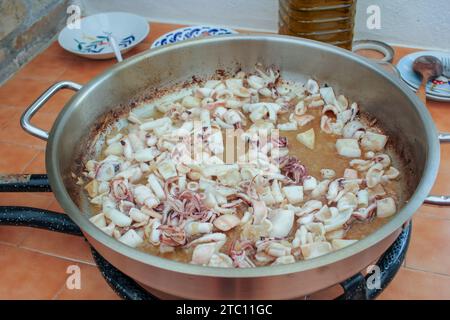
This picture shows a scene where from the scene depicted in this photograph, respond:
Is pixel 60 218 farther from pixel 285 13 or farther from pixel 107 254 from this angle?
pixel 285 13

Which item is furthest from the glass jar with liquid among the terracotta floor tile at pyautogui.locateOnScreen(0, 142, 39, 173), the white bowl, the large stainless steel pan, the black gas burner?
the terracotta floor tile at pyautogui.locateOnScreen(0, 142, 39, 173)

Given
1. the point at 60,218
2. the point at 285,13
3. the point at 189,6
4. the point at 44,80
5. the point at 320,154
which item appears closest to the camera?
the point at 60,218

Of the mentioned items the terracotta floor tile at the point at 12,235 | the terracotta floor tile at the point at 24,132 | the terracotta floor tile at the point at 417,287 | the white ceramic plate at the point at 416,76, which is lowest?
the terracotta floor tile at the point at 12,235

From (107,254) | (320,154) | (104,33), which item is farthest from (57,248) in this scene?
(104,33)

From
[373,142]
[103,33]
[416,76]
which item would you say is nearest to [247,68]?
[373,142]

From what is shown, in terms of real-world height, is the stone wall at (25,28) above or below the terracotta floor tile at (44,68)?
above

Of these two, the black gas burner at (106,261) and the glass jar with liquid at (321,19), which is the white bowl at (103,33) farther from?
the black gas burner at (106,261)

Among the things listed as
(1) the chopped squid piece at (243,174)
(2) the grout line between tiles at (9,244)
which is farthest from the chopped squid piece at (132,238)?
(2) the grout line between tiles at (9,244)
